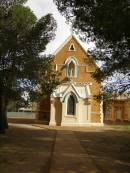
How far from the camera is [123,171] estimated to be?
47.8 feet

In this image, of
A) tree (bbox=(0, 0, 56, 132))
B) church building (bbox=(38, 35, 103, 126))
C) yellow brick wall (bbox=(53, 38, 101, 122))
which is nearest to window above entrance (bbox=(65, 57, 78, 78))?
church building (bbox=(38, 35, 103, 126))

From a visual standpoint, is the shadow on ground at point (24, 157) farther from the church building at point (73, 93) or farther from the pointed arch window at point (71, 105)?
the pointed arch window at point (71, 105)

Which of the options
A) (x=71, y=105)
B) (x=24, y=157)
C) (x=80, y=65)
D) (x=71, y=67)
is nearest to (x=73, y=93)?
(x=71, y=105)

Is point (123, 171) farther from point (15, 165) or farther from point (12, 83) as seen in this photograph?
point (12, 83)

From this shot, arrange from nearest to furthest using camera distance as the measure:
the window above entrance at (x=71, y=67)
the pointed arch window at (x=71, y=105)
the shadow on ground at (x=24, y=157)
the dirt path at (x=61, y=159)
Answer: the shadow on ground at (x=24, y=157) < the dirt path at (x=61, y=159) < the pointed arch window at (x=71, y=105) < the window above entrance at (x=71, y=67)

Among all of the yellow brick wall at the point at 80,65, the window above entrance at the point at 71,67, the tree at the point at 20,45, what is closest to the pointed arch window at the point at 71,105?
the yellow brick wall at the point at 80,65

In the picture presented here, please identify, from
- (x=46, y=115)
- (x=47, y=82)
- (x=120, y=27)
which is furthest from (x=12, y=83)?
(x=46, y=115)

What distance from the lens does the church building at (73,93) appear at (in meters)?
46.3

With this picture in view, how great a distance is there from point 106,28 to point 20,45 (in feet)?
33.2

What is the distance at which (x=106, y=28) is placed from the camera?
16859 millimetres

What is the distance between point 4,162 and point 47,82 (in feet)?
50.6

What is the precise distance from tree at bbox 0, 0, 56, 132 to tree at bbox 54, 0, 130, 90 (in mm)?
4796

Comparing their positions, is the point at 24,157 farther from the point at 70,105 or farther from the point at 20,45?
the point at 70,105

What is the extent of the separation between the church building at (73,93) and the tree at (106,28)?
22.0 meters
